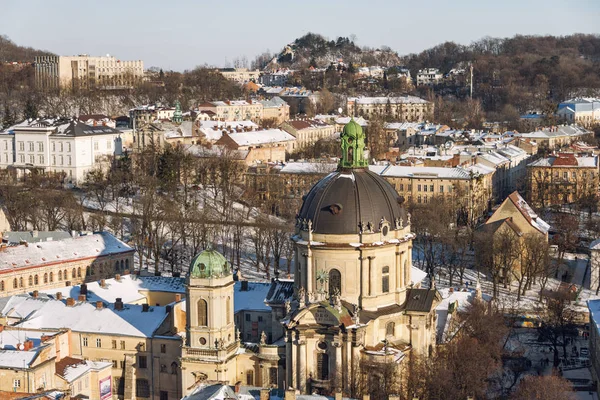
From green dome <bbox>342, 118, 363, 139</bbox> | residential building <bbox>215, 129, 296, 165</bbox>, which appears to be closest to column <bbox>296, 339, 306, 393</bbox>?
green dome <bbox>342, 118, 363, 139</bbox>

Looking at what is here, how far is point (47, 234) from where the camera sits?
253 feet

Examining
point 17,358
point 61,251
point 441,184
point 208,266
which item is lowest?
point 17,358

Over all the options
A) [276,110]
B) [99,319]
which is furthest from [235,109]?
[99,319]

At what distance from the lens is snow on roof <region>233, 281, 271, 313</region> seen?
185ft

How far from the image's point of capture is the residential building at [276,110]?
17525 cm

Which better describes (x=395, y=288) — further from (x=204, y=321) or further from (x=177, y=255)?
(x=177, y=255)

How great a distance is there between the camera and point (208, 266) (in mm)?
48094

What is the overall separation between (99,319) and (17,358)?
24.6 feet

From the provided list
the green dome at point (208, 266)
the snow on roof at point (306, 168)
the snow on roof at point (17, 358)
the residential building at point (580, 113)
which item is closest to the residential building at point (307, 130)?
the snow on roof at point (306, 168)

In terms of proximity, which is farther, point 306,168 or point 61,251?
point 306,168

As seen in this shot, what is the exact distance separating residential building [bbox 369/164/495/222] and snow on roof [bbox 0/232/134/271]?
32.8 meters

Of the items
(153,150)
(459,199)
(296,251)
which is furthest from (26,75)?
(296,251)

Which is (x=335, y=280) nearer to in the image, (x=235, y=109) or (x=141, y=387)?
(x=141, y=387)

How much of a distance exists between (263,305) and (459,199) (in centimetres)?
4431
